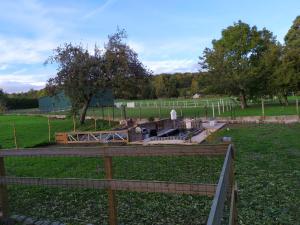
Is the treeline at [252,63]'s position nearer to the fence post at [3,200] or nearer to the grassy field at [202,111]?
the grassy field at [202,111]

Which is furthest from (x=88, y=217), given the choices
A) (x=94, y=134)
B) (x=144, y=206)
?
(x=94, y=134)

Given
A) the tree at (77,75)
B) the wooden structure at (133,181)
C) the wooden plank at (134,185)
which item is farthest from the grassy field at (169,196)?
the tree at (77,75)

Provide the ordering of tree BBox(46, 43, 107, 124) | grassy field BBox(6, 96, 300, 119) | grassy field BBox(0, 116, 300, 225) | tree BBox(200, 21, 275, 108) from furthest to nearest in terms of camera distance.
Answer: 1. tree BBox(200, 21, 275, 108)
2. grassy field BBox(6, 96, 300, 119)
3. tree BBox(46, 43, 107, 124)
4. grassy field BBox(0, 116, 300, 225)

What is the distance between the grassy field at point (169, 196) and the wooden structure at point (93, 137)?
5688 mm

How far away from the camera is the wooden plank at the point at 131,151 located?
14.0 ft

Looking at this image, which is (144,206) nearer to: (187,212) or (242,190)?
(187,212)

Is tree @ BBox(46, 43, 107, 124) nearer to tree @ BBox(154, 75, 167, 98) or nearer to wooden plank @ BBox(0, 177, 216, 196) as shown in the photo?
wooden plank @ BBox(0, 177, 216, 196)

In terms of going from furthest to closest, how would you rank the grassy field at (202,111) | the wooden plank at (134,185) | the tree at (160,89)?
1. the tree at (160,89)
2. the grassy field at (202,111)
3. the wooden plank at (134,185)

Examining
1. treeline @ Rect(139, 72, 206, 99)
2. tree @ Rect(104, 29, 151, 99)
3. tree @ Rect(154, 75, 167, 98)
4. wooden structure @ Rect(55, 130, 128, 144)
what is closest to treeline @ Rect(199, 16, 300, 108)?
tree @ Rect(104, 29, 151, 99)

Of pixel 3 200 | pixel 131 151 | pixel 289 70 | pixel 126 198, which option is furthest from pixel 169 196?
pixel 289 70

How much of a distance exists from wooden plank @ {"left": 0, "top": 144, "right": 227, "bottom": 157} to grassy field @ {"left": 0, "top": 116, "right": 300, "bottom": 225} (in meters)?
1.40

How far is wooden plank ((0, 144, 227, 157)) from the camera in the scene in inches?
167

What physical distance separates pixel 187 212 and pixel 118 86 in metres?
21.6

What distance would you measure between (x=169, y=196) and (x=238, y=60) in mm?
35686
